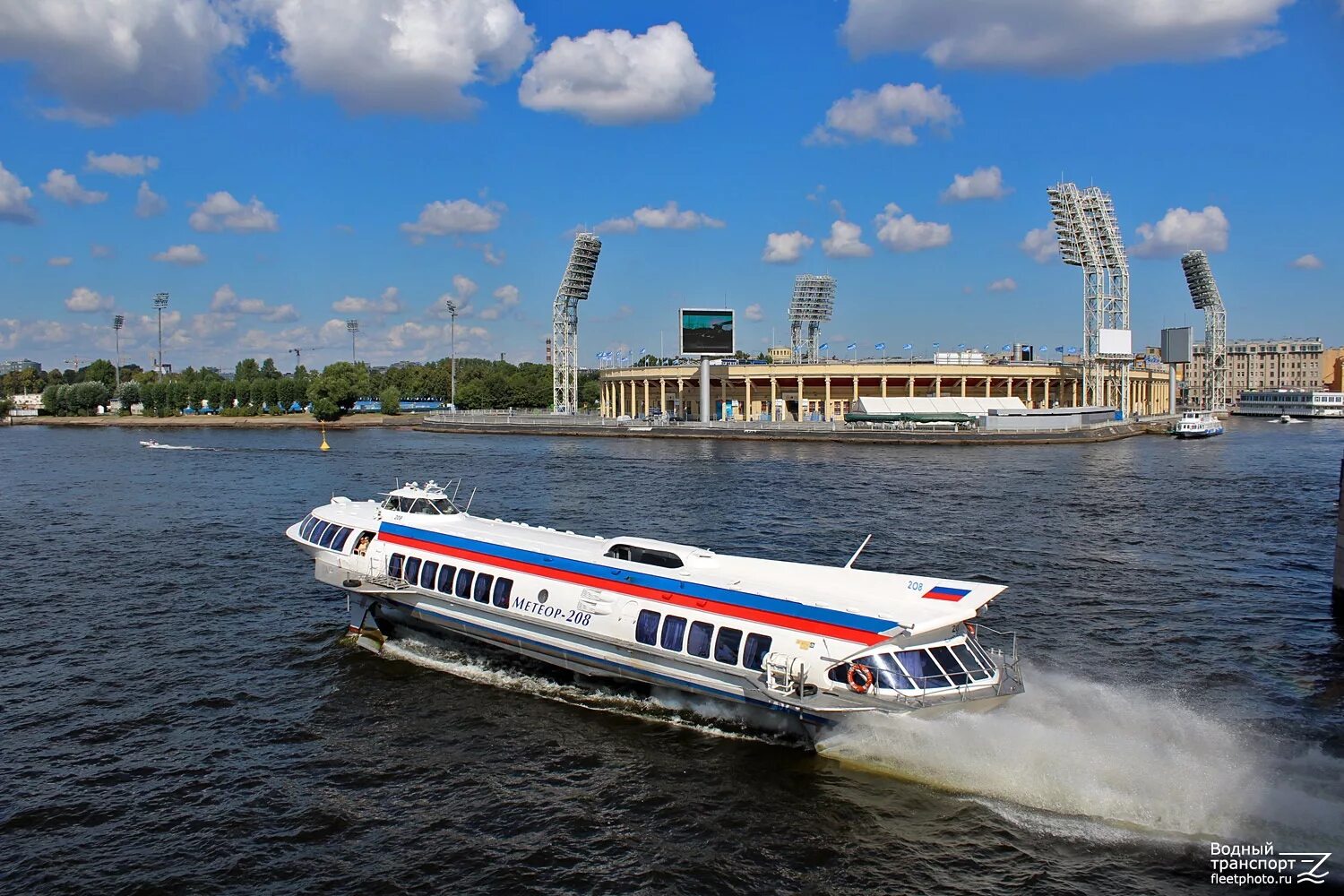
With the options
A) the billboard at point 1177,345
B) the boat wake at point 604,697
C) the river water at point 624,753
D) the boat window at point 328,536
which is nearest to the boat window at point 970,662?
the river water at point 624,753

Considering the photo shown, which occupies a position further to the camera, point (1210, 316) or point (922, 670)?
point (1210, 316)

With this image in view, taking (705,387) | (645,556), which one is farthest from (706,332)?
(645,556)

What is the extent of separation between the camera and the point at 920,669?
1620 cm

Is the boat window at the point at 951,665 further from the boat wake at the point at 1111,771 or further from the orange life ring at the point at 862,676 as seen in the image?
the orange life ring at the point at 862,676

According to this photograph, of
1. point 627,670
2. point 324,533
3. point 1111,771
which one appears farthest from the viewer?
point 324,533

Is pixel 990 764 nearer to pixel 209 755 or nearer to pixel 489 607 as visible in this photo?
pixel 489 607

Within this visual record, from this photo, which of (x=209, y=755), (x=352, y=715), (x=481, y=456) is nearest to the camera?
(x=209, y=755)

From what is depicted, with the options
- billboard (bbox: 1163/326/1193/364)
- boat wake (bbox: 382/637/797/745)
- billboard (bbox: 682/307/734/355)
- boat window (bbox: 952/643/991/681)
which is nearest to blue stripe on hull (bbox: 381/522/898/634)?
boat window (bbox: 952/643/991/681)

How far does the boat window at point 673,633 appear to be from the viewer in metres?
18.7

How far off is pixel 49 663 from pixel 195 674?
431cm

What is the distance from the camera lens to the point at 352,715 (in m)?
20.6

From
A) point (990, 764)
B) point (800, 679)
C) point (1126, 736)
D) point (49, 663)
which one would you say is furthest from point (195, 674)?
point (1126, 736)

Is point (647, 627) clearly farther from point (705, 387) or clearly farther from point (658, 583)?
point (705, 387)

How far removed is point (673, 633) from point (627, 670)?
163cm
